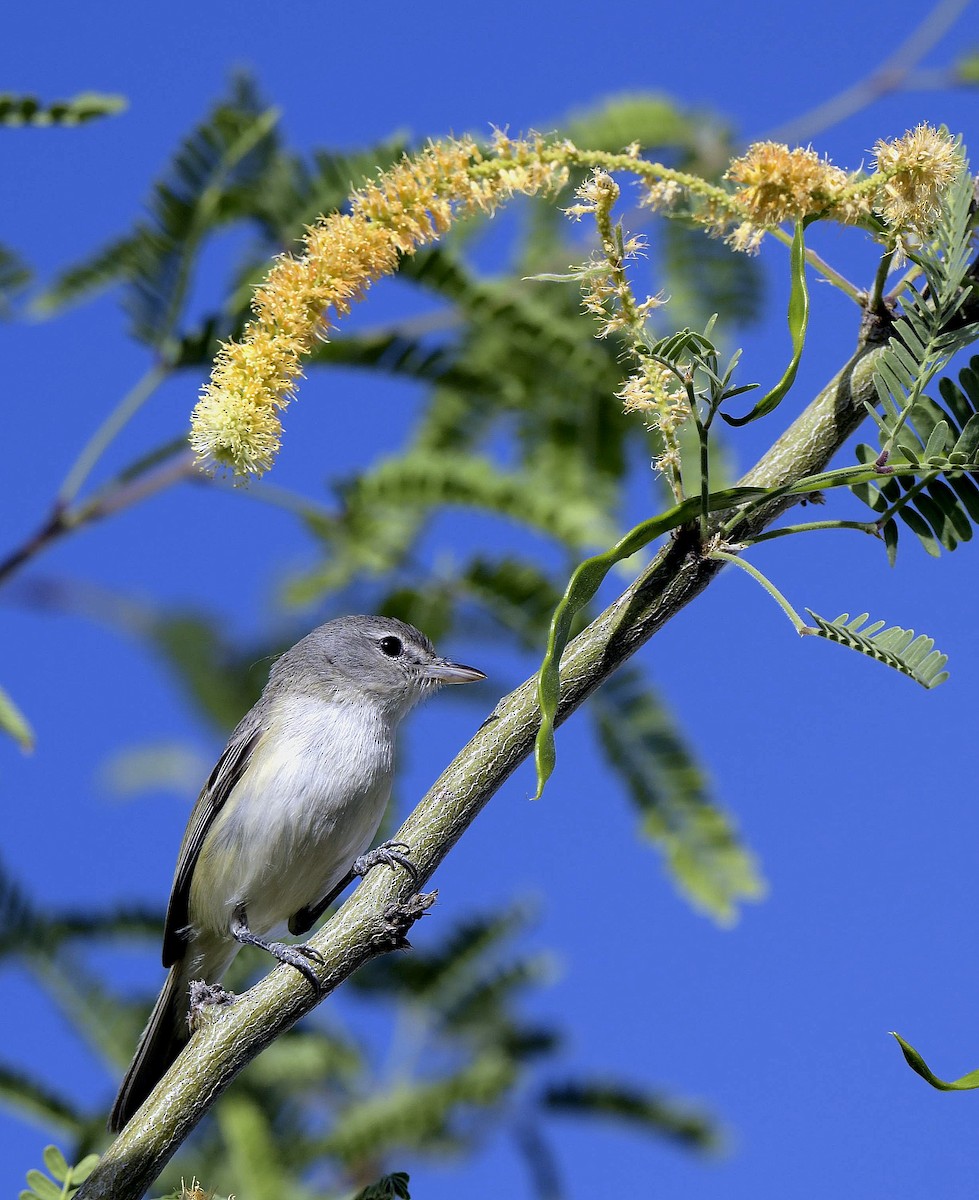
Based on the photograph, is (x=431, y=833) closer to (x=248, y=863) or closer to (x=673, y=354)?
(x=673, y=354)

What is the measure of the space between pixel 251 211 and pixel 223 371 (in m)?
2.62

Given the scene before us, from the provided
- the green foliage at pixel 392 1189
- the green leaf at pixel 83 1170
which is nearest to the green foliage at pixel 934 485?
the green foliage at pixel 392 1189

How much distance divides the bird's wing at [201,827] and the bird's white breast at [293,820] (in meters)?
0.04

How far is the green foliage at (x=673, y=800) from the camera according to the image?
12.3ft

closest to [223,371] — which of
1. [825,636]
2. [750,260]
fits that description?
[825,636]

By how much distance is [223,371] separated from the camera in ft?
5.97

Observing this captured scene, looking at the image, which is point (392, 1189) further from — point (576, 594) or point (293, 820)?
point (293, 820)

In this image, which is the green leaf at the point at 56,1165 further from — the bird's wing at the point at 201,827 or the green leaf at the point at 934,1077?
the bird's wing at the point at 201,827

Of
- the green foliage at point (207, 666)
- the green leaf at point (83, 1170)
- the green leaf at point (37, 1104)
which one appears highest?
the green foliage at point (207, 666)

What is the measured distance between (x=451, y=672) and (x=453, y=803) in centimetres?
282

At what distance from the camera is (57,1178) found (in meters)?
1.98

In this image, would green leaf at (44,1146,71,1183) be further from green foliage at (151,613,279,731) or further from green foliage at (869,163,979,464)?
green foliage at (151,613,279,731)

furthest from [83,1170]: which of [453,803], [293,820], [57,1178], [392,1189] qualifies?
[293,820]

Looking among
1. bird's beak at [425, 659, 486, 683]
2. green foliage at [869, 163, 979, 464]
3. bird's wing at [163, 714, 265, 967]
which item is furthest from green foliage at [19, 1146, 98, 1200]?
bird's beak at [425, 659, 486, 683]
